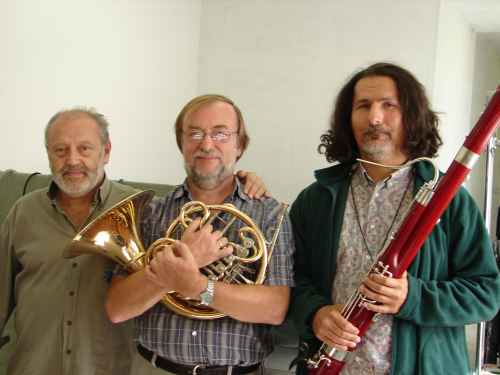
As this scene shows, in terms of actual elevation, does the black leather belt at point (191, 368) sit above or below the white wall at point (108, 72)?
below

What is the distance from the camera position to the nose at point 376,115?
1.47 m

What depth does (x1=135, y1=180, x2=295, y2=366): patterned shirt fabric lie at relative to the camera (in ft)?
4.63

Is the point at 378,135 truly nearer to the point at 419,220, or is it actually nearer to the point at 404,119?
the point at 404,119

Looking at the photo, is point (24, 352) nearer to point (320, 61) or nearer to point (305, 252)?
point (305, 252)

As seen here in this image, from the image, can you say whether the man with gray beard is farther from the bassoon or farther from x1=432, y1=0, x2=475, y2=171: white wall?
x1=432, y1=0, x2=475, y2=171: white wall

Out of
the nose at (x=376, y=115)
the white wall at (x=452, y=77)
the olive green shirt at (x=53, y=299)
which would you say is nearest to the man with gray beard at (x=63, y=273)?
the olive green shirt at (x=53, y=299)

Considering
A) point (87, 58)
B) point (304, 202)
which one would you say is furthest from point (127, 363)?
point (87, 58)

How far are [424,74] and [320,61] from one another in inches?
27.0

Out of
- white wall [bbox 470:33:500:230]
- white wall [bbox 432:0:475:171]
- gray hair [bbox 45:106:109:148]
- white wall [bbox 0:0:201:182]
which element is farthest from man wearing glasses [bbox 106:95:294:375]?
white wall [bbox 470:33:500:230]

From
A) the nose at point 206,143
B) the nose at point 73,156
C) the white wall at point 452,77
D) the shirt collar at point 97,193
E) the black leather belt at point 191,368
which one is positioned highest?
the white wall at point 452,77

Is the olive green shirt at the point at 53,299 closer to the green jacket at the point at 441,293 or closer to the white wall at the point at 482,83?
the green jacket at the point at 441,293

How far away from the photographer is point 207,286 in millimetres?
1355

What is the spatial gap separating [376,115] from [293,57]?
A: 238 centimetres

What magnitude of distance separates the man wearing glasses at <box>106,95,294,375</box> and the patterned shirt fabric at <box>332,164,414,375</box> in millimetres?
150
